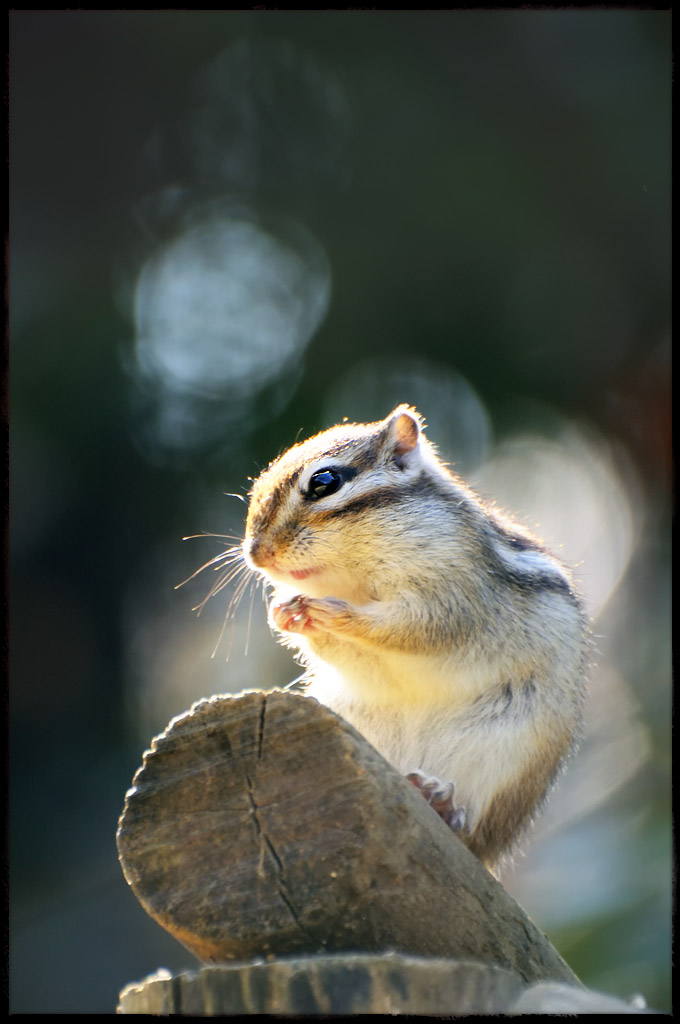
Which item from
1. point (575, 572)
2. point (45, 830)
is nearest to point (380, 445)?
point (575, 572)

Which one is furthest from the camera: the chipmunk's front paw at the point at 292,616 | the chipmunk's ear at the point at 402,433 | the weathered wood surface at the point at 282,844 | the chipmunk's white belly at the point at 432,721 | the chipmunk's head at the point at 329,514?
the chipmunk's ear at the point at 402,433

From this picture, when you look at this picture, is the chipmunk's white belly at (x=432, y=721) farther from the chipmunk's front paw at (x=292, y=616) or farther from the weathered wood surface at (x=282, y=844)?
the weathered wood surface at (x=282, y=844)

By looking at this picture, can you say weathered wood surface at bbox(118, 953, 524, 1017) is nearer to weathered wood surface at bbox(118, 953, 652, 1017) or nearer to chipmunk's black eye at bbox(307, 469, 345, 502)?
weathered wood surface at bbox(118, 953, 652, 1017)

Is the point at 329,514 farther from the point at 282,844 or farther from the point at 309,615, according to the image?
the point at 282,844

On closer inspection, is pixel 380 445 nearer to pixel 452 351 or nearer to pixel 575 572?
pixel 575 572

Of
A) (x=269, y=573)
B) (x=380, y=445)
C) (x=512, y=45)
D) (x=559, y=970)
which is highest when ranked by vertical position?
A: (x=512, y=45)

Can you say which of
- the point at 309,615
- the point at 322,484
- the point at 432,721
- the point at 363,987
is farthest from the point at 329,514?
the point at 363,987

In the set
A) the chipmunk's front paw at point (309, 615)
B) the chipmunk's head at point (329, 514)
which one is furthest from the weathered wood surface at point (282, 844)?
the chipmunk's head at point (329, 514)

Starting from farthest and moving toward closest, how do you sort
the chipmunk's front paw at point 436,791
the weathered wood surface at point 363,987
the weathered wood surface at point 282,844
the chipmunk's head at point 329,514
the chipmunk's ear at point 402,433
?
1. the chipmunk's ear at point 402,433
2. the chipmunk's head at point 329,514
3. the chipmunk's front paw at point 436,791
4. the weathered wood surface at point 282,844
5. the weathered wood surface at point 363,987
